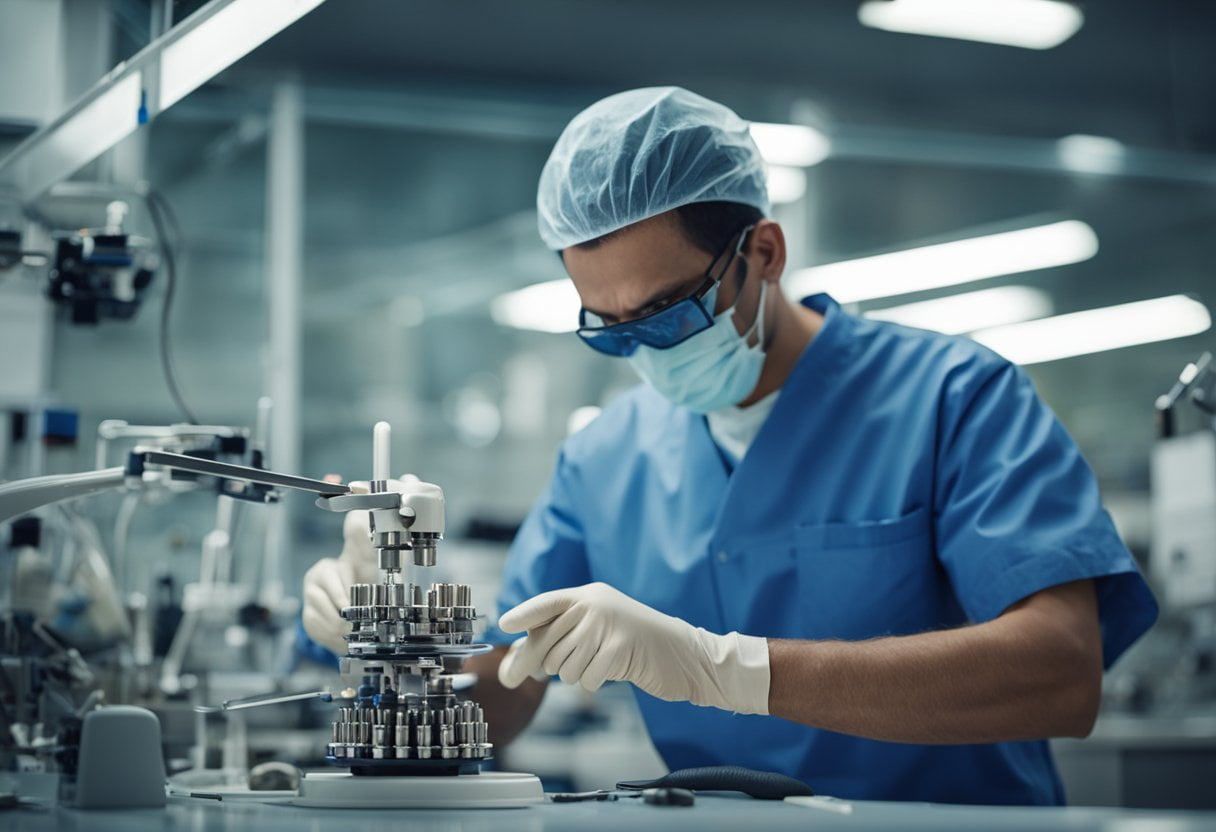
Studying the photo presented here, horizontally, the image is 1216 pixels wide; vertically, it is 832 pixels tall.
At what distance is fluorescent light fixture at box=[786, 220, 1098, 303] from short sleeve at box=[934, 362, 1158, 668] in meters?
3.85

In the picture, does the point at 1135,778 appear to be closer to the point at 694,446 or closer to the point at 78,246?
the point at 694,446

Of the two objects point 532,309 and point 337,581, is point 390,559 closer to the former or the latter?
point 337,581

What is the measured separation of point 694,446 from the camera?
5.94 feet

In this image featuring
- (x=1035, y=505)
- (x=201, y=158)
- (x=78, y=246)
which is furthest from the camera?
(x=201, y=158)

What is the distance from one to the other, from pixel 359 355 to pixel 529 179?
48.7 inches

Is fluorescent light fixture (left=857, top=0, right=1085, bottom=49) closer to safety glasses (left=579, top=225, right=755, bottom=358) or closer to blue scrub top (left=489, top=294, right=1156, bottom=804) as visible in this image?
blue scrub top (left=489, top=294, right=1156, bottom=804)

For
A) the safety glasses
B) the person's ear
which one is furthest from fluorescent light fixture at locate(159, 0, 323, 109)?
the person's ear

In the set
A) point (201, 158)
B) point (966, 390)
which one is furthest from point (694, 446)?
point (201, 158)

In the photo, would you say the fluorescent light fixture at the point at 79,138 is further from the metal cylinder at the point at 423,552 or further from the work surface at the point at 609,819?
the work surface at the point at 609,819

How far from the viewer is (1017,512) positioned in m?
1.47

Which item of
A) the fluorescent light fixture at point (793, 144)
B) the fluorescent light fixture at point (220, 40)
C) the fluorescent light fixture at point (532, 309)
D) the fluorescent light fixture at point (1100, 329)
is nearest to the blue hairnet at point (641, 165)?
the fluorescent light fixture at point (220, 40)

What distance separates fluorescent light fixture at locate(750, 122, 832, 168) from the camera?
4.94 meters

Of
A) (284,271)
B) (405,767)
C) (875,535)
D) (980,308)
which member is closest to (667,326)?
(875,535)

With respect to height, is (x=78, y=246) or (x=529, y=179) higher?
(x=529, y=179)
